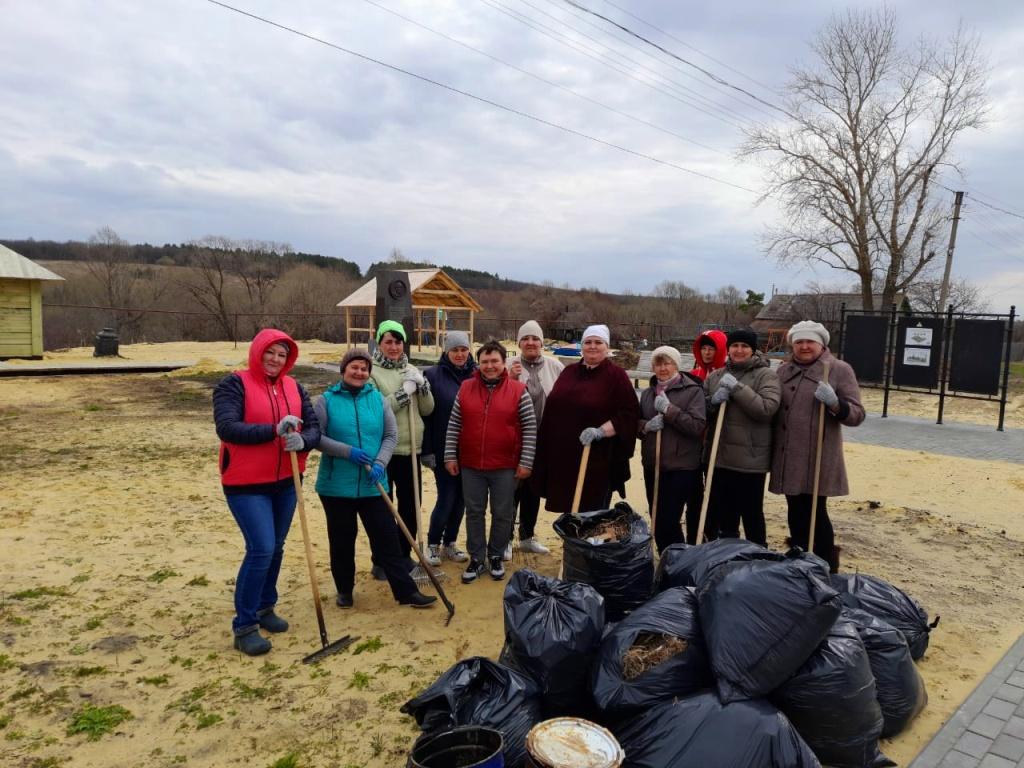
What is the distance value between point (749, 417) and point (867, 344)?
9.68 meters

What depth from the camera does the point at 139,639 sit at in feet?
11.4

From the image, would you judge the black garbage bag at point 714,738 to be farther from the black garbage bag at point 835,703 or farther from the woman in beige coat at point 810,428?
the woman in beige coat at point 810,428

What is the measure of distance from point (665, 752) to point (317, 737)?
1405mm

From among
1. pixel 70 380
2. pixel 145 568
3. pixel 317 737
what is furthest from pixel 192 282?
pixel 317 737

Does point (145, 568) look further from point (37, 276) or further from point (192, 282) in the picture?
point (192, 282)

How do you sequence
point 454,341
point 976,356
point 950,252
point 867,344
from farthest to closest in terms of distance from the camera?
point 950,252 → point 867,344 → point 976,356 → point 454,341

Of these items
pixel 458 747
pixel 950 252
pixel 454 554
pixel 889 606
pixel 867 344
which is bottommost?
pixel 454 554

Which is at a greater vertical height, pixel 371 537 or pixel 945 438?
pixel 371 537

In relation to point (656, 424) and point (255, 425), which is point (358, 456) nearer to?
point (255, 425)

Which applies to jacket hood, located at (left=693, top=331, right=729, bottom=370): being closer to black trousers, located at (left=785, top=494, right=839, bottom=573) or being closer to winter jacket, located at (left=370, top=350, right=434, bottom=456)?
black trousers, located at (left=785, top=494, right=839, bottom=573)

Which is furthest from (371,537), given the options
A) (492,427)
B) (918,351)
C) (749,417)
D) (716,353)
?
(918,351)

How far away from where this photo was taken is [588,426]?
4.05 meters

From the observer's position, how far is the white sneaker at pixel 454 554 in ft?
15.1

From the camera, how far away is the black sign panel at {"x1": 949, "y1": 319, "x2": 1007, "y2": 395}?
10531 millimetres
